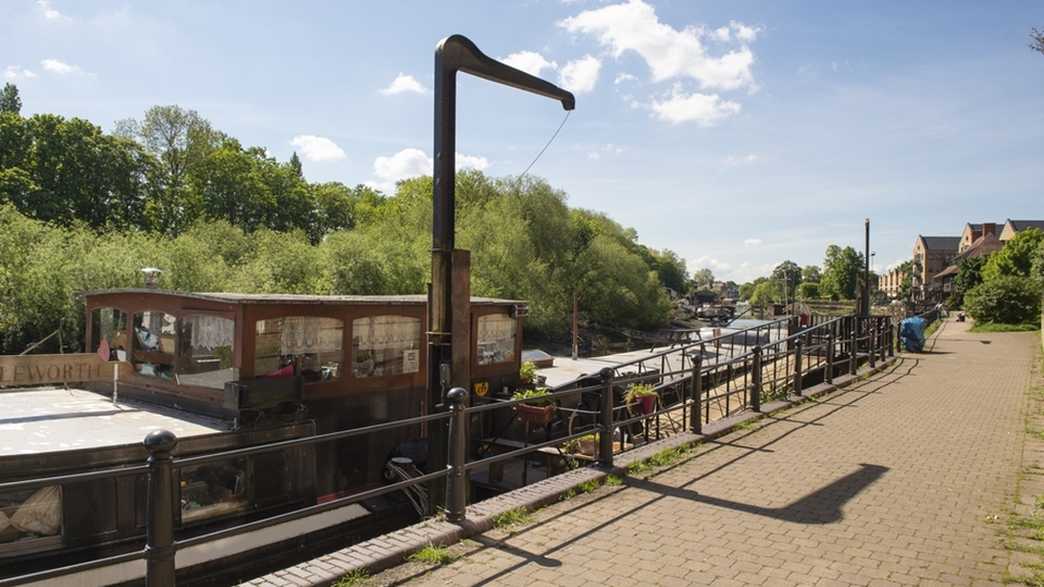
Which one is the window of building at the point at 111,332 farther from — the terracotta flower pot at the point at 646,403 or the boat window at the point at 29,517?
the terracotta flower pot at the point at 646,403

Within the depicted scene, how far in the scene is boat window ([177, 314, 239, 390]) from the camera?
7.98 meters

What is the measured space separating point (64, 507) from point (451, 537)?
3.97m

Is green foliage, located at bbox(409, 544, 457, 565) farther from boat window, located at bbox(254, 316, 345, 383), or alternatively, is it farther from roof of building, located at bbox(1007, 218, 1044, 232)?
roof of building, located at bbox(1007, 218, 1044, 232)

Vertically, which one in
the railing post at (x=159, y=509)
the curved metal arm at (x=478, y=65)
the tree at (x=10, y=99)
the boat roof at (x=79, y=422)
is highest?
the tree at (x=10, y=99)

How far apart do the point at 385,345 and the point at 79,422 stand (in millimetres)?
3733

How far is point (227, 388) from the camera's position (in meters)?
7.44

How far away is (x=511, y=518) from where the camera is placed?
523 centimetres

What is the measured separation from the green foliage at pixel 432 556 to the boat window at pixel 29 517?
12.9 ft

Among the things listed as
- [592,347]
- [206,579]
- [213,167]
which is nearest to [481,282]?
[592,347]

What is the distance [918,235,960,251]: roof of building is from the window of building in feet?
479

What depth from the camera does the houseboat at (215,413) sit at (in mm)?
6105

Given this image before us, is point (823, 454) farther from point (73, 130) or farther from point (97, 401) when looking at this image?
point (73, 130)

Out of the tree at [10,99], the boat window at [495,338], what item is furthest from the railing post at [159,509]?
the tree at [10,99]

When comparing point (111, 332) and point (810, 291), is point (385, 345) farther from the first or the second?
point (810, 291)
